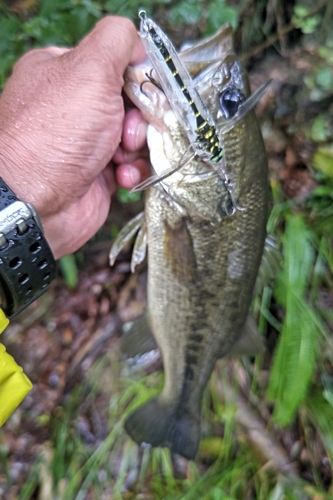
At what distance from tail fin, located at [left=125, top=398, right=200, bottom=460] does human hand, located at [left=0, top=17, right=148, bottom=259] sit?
46.7 inches

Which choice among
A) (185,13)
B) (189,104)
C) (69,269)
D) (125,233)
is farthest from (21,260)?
(185,13)

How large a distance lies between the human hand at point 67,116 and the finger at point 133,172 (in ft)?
0.59

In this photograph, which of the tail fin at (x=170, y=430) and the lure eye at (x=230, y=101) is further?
the tail fin at (x=170, y=430)

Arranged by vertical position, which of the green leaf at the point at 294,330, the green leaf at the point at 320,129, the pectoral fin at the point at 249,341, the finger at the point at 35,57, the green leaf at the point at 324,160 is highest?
the finger at the point at 35,57

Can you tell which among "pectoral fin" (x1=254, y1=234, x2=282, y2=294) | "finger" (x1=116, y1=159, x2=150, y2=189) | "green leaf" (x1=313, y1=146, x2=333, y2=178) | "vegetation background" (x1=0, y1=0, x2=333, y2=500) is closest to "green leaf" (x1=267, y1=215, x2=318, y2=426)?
"vegetation background" (x1=0, y1=0, x2=333, y2=500)

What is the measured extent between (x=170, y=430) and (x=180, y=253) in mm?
988

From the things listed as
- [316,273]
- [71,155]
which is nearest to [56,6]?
[71,155]

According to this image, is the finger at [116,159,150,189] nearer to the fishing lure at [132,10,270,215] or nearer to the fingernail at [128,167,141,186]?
the fingernail at [128,167,141,186]

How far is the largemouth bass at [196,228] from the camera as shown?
1.31m

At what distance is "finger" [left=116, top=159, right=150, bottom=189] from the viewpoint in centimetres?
166

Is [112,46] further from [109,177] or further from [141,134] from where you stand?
[109,177]

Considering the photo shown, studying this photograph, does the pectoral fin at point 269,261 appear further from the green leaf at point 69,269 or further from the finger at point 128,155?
the green leaf at point 69,269

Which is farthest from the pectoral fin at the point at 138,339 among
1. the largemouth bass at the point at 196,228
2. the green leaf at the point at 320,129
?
the green leaf at the point at 320,129

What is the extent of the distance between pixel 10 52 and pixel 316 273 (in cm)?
211
